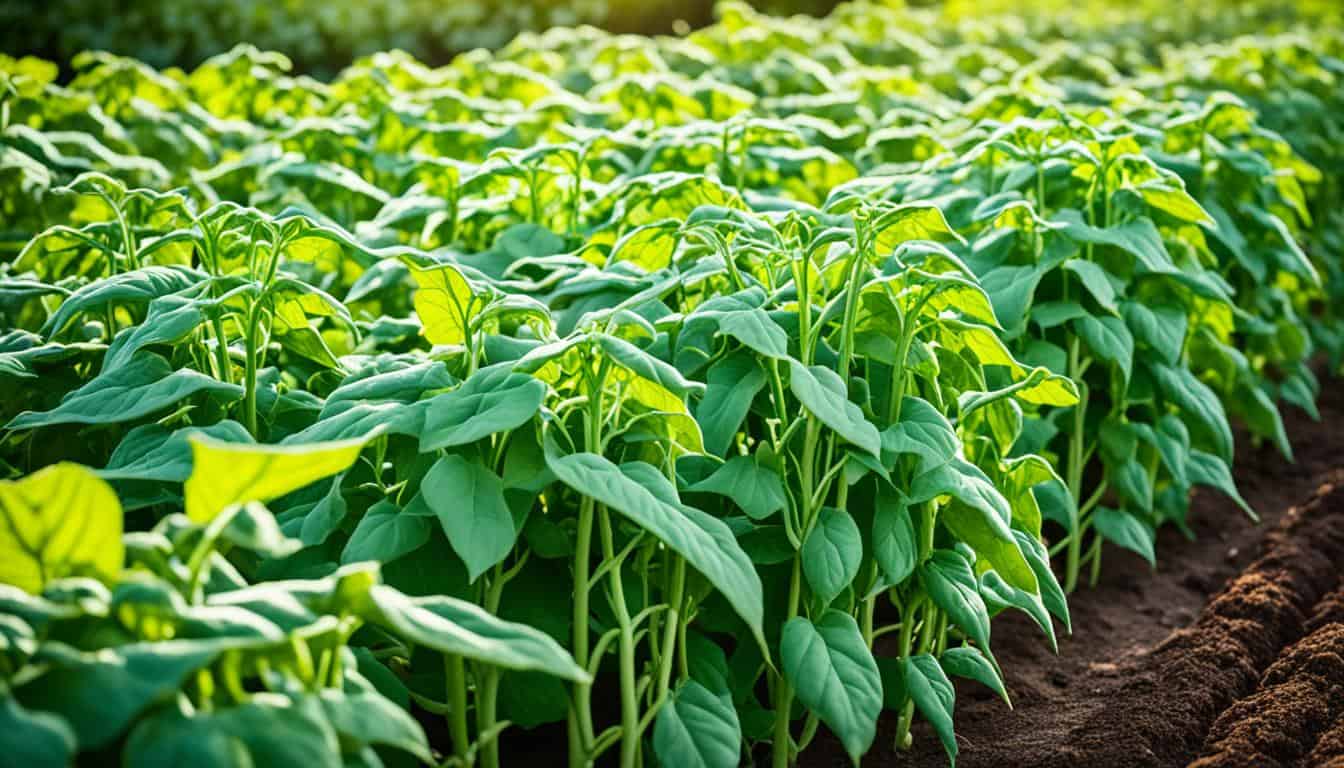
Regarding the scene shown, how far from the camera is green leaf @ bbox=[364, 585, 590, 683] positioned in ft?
5.08

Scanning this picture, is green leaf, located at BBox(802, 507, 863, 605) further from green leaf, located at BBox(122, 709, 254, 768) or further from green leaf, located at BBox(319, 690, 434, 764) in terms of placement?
green leaf, located at BBox(122, 709, 254, 768)

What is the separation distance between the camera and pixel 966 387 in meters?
2.62

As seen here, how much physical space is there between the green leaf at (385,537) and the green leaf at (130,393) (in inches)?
15.8

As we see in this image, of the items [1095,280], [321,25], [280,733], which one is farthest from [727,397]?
[321,25]

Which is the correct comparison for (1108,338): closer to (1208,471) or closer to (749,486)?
(1208,471)

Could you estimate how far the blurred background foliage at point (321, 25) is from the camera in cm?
1010

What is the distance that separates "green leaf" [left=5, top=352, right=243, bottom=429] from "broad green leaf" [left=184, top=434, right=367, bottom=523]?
599 millimetres

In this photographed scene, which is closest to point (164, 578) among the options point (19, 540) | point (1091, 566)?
point (19, 540)

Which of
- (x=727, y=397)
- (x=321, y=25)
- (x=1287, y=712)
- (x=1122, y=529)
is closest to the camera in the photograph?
(x=727, y=397)

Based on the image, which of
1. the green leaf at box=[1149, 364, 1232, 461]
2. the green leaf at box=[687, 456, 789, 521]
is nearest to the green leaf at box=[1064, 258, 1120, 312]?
the green leaf at box=[1149, 364, 1232, 461]

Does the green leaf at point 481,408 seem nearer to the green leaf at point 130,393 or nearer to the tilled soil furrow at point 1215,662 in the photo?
the green leaf at point 130,393

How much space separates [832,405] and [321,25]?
9505 mm

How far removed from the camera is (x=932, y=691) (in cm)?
232

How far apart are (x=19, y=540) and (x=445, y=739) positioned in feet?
3.96
